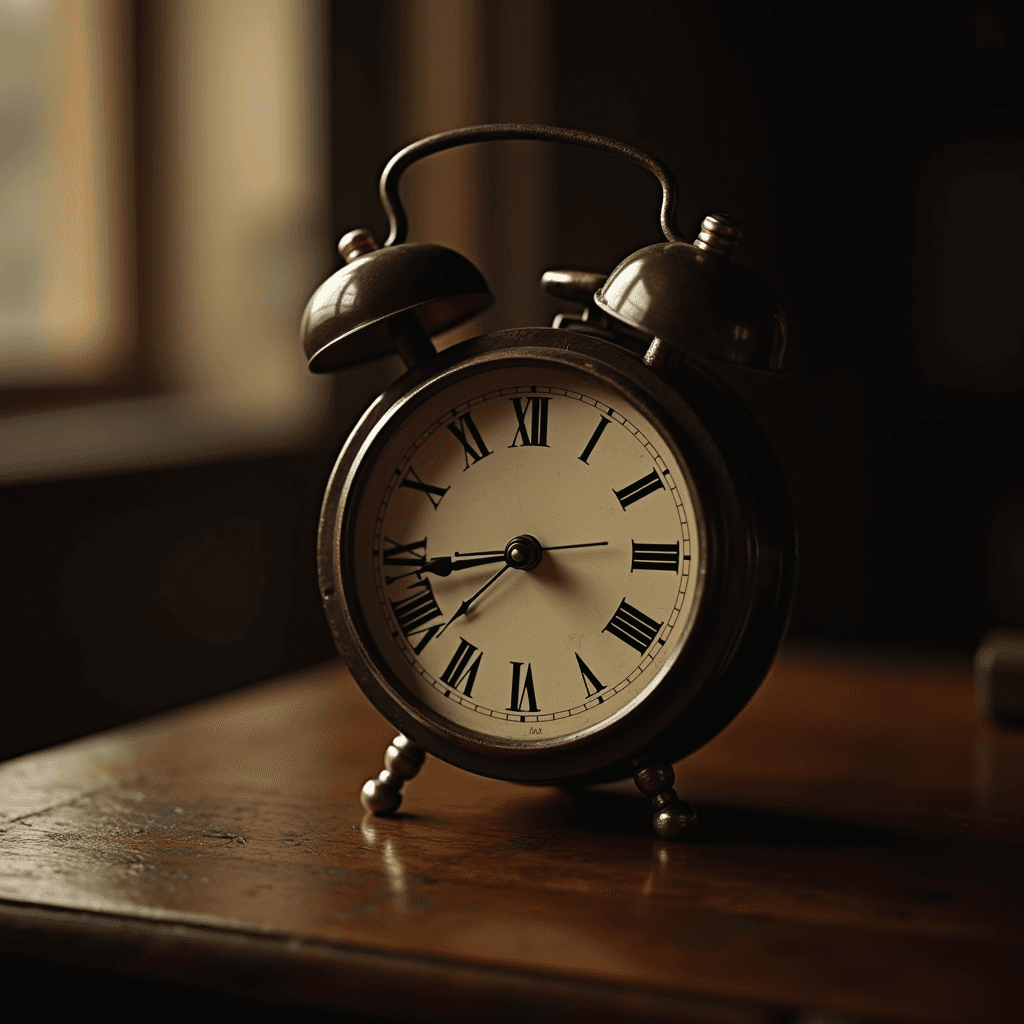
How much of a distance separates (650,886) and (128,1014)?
0.41m

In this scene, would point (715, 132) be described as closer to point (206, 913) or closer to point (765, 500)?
point (765, 500)

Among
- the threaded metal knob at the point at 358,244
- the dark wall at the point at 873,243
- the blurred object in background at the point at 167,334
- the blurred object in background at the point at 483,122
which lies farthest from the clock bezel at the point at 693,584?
the blurred object in background at the point at 483,122

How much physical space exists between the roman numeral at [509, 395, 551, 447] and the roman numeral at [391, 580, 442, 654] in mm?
138

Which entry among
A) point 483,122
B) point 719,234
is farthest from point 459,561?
point 483,122

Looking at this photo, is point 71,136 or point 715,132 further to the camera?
point 715,132

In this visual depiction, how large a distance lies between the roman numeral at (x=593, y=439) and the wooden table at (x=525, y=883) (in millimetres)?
289

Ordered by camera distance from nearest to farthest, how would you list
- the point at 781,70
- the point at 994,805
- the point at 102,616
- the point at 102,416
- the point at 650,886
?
the point at 650,886 < the point at 994,805 < the point at 102,616 < the point at 102,416 < the point at 781,70

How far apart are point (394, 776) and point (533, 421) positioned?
1.00 feet

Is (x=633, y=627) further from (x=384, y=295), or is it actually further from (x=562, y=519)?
(x=384, y=295)

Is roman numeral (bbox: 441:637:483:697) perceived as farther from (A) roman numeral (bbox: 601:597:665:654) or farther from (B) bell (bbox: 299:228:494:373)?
(B) bell (bbox: 299:228:494:373)

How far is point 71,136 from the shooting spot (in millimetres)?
2582

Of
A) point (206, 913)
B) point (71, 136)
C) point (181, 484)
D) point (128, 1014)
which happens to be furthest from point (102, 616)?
point (206, 913)

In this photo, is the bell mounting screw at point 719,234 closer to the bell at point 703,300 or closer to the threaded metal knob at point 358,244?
the bell at point 703,300

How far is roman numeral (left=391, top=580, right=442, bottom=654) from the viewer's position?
3.37ft
